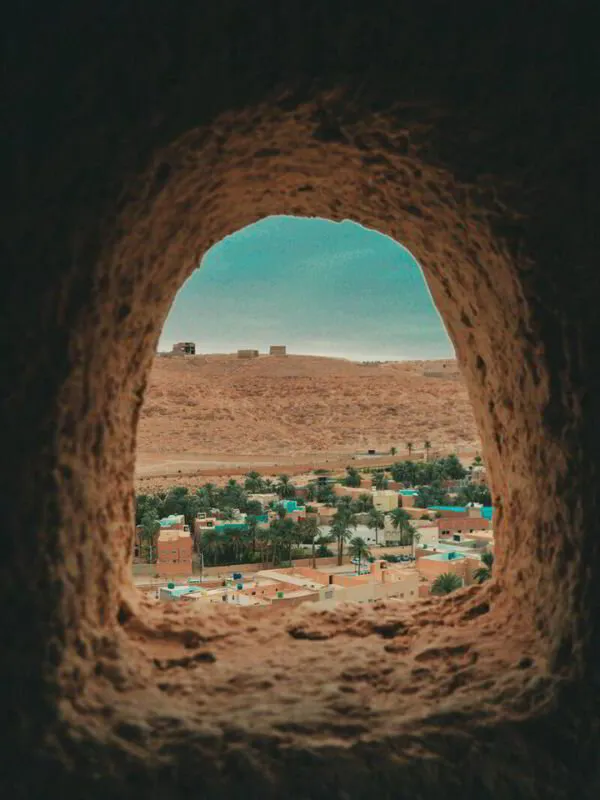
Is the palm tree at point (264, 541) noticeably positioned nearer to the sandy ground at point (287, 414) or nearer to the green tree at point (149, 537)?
the green tree at point (149, 537)

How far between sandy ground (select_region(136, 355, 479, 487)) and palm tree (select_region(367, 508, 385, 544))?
49.0 feet

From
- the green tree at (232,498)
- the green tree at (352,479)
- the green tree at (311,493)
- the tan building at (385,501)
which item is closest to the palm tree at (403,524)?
the tan building at (385,501)

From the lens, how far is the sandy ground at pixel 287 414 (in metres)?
43.6

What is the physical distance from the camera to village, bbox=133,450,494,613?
12.9m

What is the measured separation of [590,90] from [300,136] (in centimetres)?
86

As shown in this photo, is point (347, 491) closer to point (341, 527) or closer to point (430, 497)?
point (430, 497)

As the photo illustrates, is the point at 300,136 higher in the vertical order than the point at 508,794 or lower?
higher

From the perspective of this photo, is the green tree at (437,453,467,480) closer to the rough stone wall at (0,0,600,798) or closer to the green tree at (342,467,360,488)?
the green tree at (342,467,360,488)

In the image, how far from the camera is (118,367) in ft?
8.05

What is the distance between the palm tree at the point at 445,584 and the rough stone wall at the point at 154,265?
9926 mm

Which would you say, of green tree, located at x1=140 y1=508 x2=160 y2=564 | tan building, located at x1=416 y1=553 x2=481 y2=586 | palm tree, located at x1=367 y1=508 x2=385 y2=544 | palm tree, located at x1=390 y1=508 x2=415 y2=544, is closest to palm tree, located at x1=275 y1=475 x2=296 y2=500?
palm tree, located at x1=367 y1=508 x2=385 y2=544

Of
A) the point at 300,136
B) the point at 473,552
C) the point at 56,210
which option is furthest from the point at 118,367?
the point at 473,552

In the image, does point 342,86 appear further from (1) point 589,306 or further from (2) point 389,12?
(1) point 589,306

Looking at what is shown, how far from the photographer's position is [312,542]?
20.7 m
